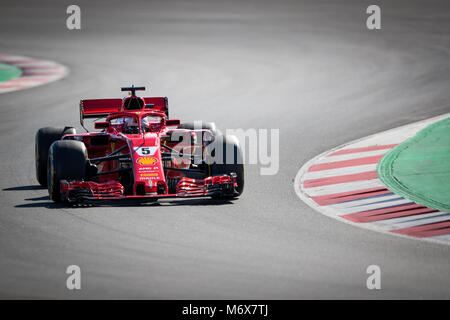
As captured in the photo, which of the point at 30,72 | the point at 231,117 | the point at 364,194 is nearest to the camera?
the point at 364,194

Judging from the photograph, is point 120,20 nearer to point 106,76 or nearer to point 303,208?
point 106,76

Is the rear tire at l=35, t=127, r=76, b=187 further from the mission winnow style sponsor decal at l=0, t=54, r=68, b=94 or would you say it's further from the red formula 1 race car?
the mission winnow style sponsor decal at l=0, t=54, r=68, b=94

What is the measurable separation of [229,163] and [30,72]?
1292 centimetres

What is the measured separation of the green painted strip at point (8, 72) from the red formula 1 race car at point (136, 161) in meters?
10.2

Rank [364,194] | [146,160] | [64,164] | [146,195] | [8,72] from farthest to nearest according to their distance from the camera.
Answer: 1. [8,72]
2. [364,194]
3. [146,160]
4. [64,164]
5. [146,195]

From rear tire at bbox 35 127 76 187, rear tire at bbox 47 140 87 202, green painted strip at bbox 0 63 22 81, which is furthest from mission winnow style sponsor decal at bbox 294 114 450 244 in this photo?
green painted strip at bbox 0 63 22 81

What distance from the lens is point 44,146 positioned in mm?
13688

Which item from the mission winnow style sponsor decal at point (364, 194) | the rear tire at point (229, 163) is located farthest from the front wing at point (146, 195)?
the mission winnow style sponsor decal at point (364, 194)

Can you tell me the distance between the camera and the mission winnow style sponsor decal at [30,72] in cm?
2239

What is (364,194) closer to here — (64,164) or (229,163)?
(229,163)

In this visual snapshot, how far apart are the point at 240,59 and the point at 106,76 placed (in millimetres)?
3984

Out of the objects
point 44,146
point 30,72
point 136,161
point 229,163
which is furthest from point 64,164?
point 30,72

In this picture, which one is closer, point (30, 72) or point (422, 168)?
point (422, 168)

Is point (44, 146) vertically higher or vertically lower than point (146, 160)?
higher
